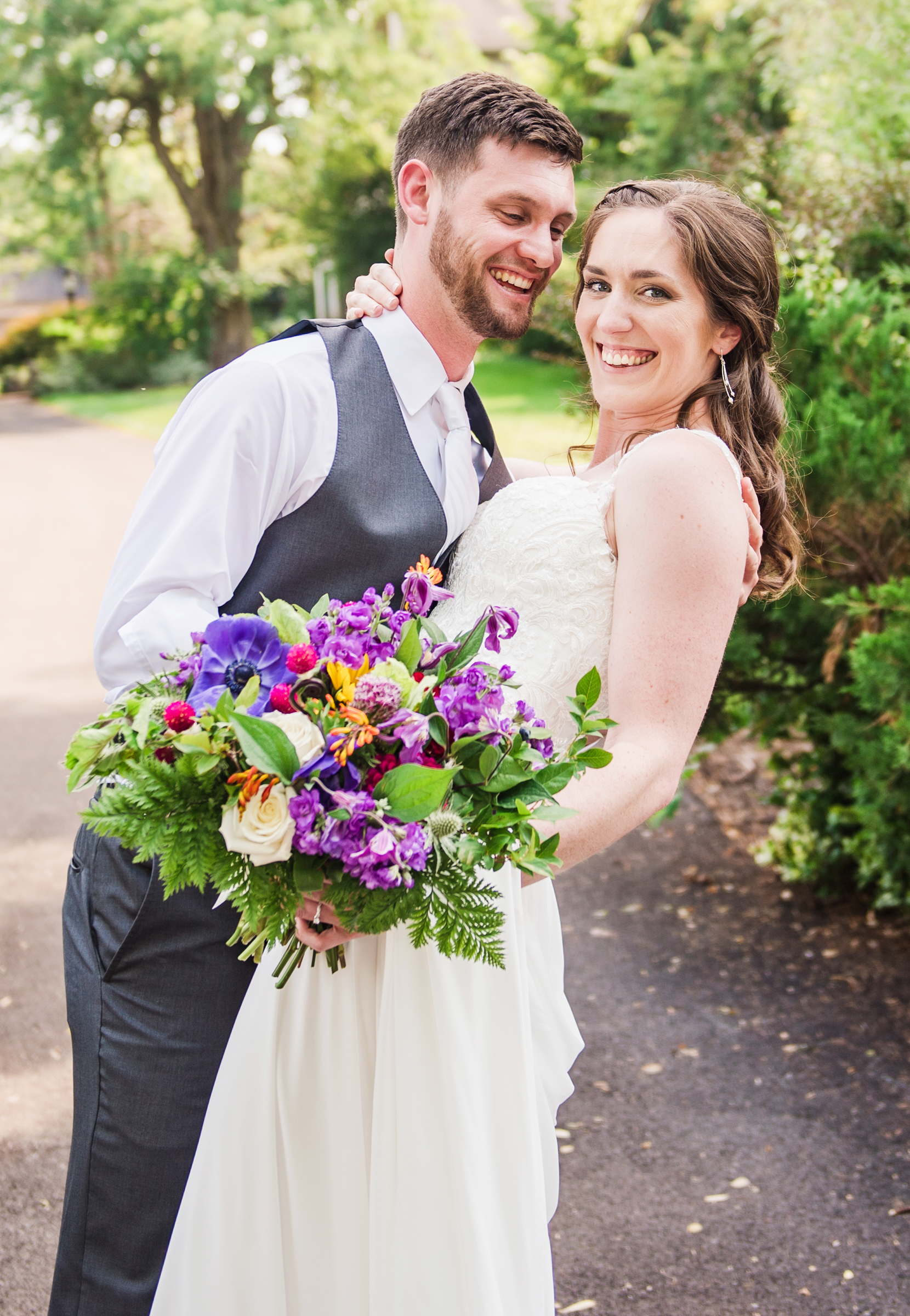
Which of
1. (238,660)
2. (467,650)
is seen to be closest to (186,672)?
(238,660)

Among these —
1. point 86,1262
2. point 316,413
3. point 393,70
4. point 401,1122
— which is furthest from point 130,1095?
point 393,70

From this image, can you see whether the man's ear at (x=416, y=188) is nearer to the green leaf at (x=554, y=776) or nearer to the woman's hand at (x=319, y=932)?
the green leaf at (x=554, y=776)

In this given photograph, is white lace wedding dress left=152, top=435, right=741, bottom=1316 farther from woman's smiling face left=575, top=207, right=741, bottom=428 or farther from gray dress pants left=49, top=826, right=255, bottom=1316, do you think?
woman's smiling face left=575, top=207, right=741, bottom=428

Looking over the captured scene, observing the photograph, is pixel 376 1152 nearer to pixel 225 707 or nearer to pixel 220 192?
pixel 225 707

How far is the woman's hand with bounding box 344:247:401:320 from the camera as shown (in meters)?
2.51

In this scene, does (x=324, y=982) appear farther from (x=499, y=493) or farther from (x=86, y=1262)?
(x=499, y=493)

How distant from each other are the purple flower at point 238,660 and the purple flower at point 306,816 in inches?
5.4

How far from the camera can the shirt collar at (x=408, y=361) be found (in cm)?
234

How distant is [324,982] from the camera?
1986 millimetres

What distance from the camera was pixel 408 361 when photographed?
238 centimetres

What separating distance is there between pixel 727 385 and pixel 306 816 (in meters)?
1.45

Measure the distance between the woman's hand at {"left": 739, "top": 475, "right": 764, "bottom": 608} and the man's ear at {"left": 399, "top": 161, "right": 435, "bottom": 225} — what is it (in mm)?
949

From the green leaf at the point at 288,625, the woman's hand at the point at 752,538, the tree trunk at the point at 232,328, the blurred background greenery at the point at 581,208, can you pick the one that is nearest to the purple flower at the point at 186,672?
the green leaf at the point at 288,625

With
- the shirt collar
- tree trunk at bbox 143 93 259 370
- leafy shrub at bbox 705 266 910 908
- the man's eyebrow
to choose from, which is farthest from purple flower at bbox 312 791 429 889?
tree trunk at bbox 143 93 259 370
